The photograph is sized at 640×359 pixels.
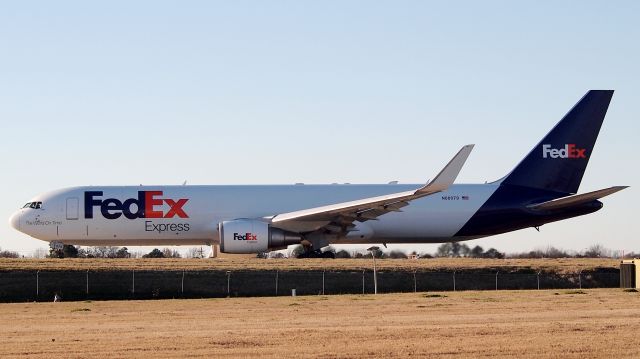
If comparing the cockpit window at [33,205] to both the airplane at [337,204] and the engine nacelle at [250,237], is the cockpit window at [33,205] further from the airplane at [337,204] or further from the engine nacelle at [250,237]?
the engine nacelle at [250,237]

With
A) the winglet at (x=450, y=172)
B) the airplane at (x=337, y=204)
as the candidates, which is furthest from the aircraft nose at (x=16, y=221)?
the winglet at (x=450, y=172)

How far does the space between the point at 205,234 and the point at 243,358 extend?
28451 millimetres

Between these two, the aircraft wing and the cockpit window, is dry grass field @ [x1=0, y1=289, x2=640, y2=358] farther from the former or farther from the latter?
the cockpit window

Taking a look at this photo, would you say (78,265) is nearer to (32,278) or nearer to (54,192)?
(54,192)

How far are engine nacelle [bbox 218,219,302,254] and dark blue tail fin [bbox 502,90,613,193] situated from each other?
1025 centimetres

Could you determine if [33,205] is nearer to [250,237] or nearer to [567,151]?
[250,237]

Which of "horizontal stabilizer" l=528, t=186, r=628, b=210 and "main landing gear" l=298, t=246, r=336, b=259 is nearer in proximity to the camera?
"horizontal stabilizer" l=528, t=186, r=628, b=210

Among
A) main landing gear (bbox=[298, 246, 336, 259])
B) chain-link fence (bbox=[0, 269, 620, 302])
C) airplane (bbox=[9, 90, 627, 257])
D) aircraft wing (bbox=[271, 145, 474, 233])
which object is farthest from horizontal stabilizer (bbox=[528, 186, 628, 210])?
main landing gear (bbox=[298, 246, 336, 259])

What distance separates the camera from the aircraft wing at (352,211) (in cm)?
3609

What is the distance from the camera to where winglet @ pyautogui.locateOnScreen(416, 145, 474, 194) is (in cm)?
3575

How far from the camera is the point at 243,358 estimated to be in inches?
598

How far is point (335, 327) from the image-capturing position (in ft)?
64.6

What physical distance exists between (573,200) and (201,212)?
15.2 m

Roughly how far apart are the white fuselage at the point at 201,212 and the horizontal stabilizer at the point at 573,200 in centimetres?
221
